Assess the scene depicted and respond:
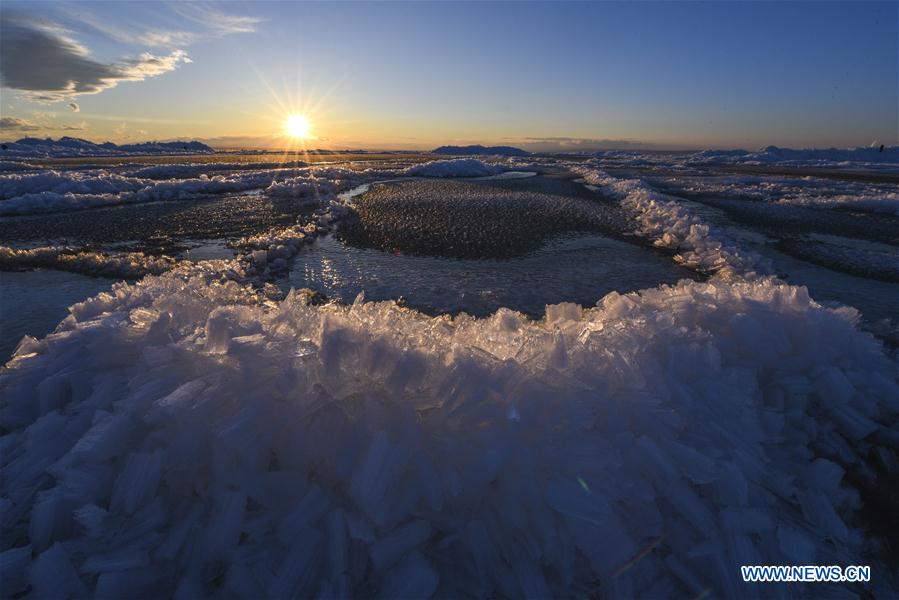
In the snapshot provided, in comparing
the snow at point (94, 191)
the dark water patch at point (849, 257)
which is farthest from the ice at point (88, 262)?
the dark water patch at point (849, 257)

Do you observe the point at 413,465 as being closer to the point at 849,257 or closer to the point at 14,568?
the point at 14,568

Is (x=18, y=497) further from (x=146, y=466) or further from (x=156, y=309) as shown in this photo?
(x=156, y=309)

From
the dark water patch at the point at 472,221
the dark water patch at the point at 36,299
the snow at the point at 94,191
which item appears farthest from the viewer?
the snow at the point at 94,191

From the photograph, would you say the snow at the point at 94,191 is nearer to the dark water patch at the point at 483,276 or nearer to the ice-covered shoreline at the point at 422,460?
the dark water patch at the point at 483,276

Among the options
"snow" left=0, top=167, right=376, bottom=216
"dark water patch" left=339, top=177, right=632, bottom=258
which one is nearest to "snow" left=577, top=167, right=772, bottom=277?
"dark water patch" left=339, top=177, right=632, bottom=258

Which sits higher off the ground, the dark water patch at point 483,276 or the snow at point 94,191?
the snow at point 94,191

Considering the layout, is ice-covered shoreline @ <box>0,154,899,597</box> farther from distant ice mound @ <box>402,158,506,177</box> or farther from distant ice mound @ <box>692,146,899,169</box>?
distant ice mound @ <box>692,146,899,169</box>

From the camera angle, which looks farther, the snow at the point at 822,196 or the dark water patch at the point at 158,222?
the snow at the point at 822,196
